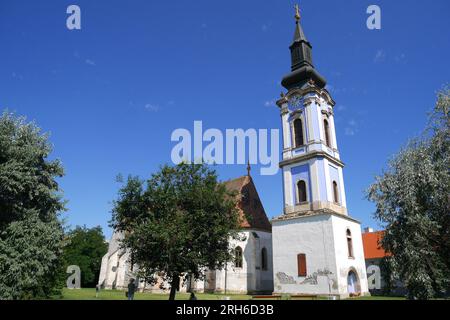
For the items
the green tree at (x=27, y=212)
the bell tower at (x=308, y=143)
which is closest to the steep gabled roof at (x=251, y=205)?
the bell tower at (x=308, y=143)

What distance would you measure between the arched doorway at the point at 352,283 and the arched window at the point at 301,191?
7.40 m

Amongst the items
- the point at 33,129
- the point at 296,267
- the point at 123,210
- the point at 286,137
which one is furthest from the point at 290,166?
the point at 33,129

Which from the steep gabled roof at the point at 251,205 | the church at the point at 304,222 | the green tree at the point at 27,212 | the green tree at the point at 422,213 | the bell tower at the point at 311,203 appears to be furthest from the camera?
the steep gabled roof at the point at 251,205

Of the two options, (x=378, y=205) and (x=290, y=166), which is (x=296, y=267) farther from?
(x=378, y=205)

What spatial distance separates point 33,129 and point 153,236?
10661 millimetres

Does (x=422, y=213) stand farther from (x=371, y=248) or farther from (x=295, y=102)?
(x=371, y=248)

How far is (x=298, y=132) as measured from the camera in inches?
1261

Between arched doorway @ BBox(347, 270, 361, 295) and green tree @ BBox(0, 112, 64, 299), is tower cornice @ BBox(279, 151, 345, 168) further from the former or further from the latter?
green tree @ BBox(0, 112, 64, 299)

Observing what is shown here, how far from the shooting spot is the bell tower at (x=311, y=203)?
86.3 ft

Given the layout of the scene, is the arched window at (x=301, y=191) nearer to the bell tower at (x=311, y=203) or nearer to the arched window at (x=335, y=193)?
the bell tower at (x=311, y=203)

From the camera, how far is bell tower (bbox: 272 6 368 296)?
86.3 ft

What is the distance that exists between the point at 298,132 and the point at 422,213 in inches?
716

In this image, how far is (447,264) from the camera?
46.9 ft

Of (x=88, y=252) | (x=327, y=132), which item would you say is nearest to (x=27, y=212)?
(x=327, y=132)
